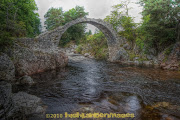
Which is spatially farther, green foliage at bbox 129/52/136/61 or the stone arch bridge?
green foliage at bbox 129/52/136/61

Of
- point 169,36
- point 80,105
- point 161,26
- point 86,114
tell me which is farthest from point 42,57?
point 169,36

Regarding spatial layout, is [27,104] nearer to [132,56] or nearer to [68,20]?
[132,56]

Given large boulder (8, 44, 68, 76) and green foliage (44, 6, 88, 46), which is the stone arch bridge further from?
green foliage (44, 6, 88, 46)

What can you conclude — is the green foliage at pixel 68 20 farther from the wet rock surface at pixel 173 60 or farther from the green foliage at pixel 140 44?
the wet rock surface at pixel 173 60

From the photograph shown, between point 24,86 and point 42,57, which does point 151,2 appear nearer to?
point 42,57

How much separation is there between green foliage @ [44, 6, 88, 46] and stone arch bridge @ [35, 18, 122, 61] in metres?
14.7

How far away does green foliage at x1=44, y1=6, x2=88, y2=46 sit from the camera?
1100 inches

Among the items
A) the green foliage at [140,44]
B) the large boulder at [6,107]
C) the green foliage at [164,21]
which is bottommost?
the large boulder at [6,107]

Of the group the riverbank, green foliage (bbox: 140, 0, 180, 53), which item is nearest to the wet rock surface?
green foliage (bbox: 140, 0, 180, 53)

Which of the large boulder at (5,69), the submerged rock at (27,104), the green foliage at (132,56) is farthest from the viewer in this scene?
the green foliage at (132,56)

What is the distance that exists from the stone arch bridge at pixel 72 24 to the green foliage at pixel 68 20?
1472 cm

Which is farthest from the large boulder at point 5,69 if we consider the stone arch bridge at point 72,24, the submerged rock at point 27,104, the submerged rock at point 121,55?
the submerged rock at point 121,55

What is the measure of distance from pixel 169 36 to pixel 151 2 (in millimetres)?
4421

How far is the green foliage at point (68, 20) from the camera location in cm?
2794
